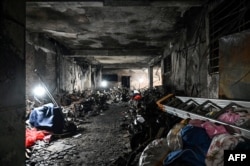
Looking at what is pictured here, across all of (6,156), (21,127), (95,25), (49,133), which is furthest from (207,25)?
(49,133)

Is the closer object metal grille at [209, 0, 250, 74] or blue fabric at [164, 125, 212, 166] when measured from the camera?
blue fabric at [164, 125, 212, 166]

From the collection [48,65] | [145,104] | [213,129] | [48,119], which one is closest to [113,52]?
[48,65]

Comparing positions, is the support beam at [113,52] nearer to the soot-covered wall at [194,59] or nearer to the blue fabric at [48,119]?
the soot-covered wall at [194,59]

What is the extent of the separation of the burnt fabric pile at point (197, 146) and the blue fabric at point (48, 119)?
4.46 m

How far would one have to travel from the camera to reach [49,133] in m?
6.06

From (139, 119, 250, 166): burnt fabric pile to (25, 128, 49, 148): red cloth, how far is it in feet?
12.5

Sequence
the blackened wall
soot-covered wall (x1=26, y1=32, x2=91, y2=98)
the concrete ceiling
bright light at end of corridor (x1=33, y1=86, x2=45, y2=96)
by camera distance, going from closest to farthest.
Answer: the blackened wall
the concrete ceiling
soot-covered wall (x1=26, y1=32, x2=91, y2=98)
bright light at end of corridor (x1=33, y1=86, x2=45, y2=96)

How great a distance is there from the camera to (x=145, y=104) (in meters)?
6.82

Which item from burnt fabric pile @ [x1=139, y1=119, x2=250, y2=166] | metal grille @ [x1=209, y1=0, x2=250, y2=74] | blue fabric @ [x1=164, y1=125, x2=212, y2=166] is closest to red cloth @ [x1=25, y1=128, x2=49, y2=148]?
burnt fabric pile @ [x1=139, y1=119, x2=250, y2=166]

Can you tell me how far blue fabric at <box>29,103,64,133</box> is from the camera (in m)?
6.18

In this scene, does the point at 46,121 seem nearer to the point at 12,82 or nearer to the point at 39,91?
the point at 39,91

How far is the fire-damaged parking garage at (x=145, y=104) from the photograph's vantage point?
231cm

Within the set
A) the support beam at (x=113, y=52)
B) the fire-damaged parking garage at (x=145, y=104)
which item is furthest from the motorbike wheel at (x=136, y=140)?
the support beam at (x=113, y=52)

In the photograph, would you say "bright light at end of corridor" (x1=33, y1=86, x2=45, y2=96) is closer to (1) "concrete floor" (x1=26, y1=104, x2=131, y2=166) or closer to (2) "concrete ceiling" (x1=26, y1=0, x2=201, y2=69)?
(2) "concrete ceiling" (x1=26, y1=0, x2=201, y2=69)
